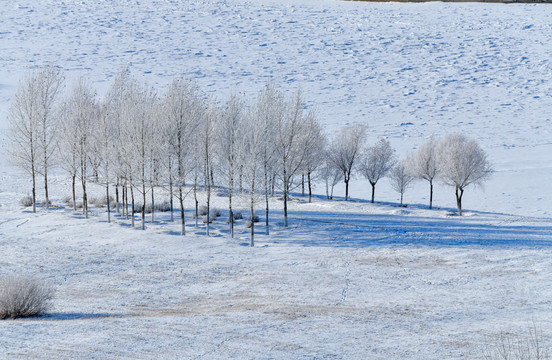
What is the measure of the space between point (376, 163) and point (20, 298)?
42.2m

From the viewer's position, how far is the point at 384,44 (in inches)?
4350

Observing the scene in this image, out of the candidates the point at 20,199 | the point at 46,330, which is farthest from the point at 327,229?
the point at 20,199

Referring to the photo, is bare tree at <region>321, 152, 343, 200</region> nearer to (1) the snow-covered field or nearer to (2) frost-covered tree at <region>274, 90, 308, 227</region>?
(1) the snow-covered field

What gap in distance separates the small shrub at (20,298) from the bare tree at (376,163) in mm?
40766

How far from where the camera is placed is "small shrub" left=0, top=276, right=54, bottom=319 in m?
15.1

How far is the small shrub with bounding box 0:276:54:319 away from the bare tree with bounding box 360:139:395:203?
40.8 m

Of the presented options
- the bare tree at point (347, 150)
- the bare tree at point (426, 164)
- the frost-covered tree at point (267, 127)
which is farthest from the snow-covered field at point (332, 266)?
the bare tree at point (347, 150)

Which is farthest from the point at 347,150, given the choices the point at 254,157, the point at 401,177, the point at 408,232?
the point at 254,157

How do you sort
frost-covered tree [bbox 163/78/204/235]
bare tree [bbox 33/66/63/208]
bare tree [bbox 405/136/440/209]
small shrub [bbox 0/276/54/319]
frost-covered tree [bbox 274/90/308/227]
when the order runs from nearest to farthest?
small shrub [bbox 0/276/54/319]
frost-covered tree [bbox 163/78/204/235]
frost-covered tree [bbox 274/90/308/227]
bare tree [bbox 33/66/63/208]
bare tree [bbox 405/136/440/209]

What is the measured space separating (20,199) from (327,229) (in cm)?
2372

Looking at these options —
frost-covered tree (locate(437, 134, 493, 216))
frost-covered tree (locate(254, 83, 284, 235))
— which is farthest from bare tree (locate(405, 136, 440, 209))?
frost-covered tree (locate(254, 83, 284, 235))

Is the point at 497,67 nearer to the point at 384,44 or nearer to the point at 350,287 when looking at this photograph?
the point at 384,44

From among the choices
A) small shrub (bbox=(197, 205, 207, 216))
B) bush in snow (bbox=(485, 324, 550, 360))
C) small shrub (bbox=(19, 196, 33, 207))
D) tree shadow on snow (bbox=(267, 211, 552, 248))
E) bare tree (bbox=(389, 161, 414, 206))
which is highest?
bare tree (bbox=(389, 161, 414, 206))

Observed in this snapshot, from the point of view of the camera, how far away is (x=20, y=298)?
50.1ft
